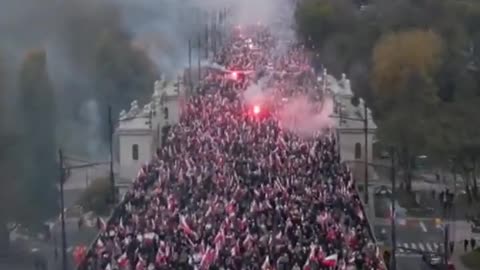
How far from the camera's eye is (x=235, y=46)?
82000 mm

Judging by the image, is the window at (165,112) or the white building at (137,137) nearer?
the white building at (137,137)

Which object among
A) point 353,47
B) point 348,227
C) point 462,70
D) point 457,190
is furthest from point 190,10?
point 348,227

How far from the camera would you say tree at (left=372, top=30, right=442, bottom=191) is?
40375 millimetres

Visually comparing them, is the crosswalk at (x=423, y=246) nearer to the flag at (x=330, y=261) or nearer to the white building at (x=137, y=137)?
the white building at (x=137, y=137)

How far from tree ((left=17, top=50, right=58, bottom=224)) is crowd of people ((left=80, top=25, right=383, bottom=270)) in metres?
2.70

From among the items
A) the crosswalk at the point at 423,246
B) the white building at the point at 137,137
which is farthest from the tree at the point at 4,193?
the crosswalk at the point at 423,246

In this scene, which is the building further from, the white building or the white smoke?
the white building

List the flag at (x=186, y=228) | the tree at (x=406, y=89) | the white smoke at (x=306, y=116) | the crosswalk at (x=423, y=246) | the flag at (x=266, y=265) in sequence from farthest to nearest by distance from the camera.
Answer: the tree at (x=406, y=89)
the white smoke at (x=306, y=116)
the crosswalk at (x=423, y=246)
the flag at (x=186, y=228)
the flag at (x=266, y=265)

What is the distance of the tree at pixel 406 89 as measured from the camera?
132 feet

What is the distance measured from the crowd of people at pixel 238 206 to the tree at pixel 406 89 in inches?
124

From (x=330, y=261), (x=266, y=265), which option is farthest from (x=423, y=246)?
(x=266, y=265)

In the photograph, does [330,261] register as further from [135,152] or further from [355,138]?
[135,152]

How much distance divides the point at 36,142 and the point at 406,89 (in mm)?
16148

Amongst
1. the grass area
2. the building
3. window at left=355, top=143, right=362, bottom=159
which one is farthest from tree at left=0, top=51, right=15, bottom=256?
window at left=355, top=143, right=362, bottom=159
